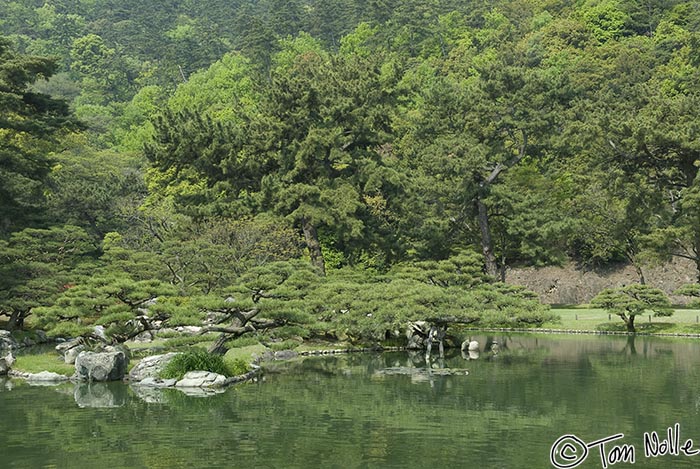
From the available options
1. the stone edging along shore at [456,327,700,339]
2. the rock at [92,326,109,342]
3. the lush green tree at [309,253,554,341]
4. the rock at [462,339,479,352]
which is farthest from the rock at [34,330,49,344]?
the stone edging along shore at [456,327,700,339]

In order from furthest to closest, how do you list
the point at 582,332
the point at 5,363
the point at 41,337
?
the point at 582,332 → the point at 41,337 → the point at 5,363

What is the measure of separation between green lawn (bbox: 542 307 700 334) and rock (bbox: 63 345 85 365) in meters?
20.7

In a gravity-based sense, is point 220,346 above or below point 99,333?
below

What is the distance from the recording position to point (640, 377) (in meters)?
22.6

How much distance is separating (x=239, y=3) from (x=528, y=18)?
7211 cm

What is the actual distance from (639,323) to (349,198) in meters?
16.1

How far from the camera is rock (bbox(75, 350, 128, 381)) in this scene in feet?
75.1

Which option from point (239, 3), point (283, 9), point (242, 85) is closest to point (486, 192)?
point (242, 85)

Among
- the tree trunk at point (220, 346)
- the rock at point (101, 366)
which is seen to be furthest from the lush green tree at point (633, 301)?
the rock at point (101, 366)

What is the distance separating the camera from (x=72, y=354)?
25422 mm

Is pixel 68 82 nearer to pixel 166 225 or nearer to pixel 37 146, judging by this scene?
pixel 37 146

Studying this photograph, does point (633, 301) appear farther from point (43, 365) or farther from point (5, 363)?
point (5, 363)
